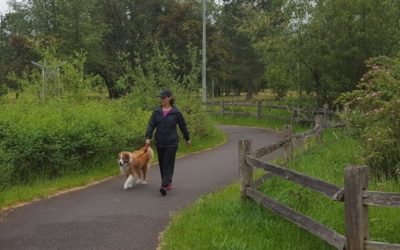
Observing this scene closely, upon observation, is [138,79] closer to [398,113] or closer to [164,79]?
[164,79]

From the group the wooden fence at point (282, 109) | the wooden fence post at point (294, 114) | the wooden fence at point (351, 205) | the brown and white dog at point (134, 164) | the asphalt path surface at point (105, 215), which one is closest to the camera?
the wooden fence at point (351, 205)

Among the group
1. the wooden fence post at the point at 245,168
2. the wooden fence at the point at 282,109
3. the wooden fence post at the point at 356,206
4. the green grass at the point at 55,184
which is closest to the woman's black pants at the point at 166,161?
the green grass at the point at 55,184

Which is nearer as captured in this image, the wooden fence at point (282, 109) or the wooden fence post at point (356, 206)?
the wooden fence post at point (356, 206)

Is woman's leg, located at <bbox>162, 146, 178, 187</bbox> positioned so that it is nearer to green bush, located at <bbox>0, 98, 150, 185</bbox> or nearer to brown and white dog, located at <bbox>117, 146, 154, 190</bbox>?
brown and white dog, located at <bbox>117, 146, 154, 190</bbox>

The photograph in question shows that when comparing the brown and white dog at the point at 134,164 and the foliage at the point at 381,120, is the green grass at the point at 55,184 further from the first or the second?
the foliage at the point at 381,120

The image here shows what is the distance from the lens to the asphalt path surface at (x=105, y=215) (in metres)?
7.61

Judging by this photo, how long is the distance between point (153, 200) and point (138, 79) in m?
9.89

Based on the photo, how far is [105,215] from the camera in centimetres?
914

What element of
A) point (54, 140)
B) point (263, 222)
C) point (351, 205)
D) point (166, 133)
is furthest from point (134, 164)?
point (351, 205)

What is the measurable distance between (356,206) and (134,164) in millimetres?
6507

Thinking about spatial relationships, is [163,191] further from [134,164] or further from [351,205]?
[351,205]

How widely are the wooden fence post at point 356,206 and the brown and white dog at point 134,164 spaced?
20.2 feet

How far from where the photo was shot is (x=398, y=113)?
9.34 meters

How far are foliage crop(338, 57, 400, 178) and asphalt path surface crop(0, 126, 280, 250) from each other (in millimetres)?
3136
